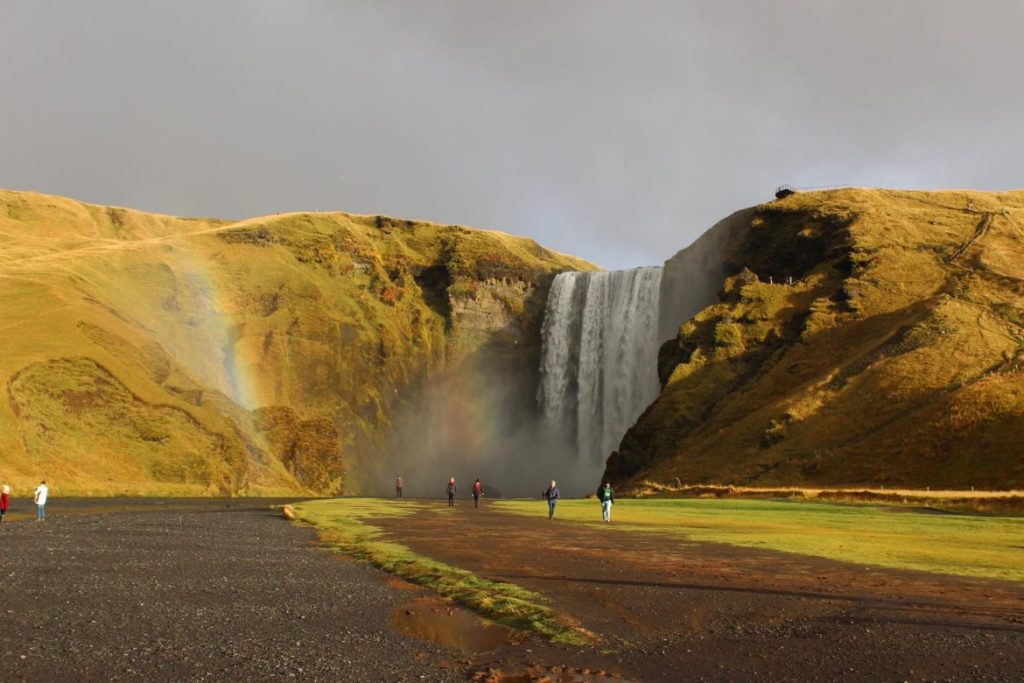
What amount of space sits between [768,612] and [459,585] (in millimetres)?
6476

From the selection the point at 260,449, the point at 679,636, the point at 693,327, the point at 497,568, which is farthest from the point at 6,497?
→ the point at 693,327

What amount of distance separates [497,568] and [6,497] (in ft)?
87.4

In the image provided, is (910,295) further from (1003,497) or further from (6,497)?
(6,497)

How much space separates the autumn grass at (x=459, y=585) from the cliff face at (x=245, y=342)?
4361cm

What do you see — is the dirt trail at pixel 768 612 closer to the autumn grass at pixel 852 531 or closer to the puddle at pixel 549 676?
the puddle at pixel 549 676

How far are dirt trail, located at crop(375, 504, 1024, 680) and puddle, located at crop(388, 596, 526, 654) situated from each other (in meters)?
1.58

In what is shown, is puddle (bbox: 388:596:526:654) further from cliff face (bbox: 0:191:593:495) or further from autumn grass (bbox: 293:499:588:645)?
cliff face (bbox: 0:191:593:495)

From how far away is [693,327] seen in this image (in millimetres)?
82312

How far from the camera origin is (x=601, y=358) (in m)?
101

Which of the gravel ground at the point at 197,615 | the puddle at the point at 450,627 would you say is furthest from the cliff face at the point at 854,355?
the puddle at the point at 450,627

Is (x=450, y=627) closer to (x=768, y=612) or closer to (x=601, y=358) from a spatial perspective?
(x=768, y=612)

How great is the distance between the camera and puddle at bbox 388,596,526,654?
12125 mm

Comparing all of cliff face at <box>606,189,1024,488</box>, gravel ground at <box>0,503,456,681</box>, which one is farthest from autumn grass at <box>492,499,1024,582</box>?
cliff face at <box>606,189,1024,488</box>

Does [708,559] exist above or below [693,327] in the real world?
below
